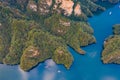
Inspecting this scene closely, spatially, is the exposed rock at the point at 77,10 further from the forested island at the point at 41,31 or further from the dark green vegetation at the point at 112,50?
the dark green vegetation at the point at 112,50

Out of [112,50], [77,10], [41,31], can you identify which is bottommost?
[112,50]

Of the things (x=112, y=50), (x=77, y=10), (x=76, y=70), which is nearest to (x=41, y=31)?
(x=76, y=70)

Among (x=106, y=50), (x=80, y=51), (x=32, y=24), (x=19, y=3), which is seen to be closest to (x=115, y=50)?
(x=106, y=50)

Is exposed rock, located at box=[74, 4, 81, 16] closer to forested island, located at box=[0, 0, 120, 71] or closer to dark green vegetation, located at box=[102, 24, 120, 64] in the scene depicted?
forested island, located at box=[0, 0, 120, 71]

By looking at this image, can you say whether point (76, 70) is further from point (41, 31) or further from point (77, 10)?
point (77, 10)

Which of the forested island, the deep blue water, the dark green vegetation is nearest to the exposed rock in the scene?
the forested island
